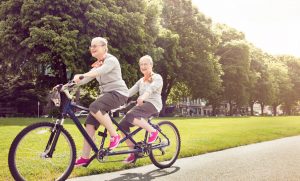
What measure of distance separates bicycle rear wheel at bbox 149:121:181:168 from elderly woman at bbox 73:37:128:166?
1419 millimetres

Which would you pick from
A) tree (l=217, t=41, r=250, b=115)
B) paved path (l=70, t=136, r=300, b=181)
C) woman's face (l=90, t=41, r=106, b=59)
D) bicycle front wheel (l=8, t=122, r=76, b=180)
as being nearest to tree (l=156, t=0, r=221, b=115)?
tree (l=217, t=41, r=250, b=115)

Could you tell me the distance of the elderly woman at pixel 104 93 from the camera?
6.05 metres

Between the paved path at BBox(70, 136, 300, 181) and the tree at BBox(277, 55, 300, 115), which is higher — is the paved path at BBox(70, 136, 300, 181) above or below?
below

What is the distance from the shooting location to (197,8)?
5175cm

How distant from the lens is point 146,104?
7.25 m

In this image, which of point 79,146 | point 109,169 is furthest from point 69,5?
point 109,169

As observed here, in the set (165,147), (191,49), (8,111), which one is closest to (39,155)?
(165,147)

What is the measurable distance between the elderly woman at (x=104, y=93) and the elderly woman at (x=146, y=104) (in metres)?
0.65

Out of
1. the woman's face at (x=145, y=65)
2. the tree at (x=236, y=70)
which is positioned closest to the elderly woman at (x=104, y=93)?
the woman's face at (x=145, y=65)

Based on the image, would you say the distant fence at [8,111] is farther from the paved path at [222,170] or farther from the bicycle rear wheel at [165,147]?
the bicycle rear wheel at [165,147]

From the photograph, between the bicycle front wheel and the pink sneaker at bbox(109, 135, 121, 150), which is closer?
the bicycle front wheel

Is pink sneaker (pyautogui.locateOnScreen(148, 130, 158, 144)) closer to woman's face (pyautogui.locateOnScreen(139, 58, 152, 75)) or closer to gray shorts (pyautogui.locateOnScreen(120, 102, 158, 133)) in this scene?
gray shorts (pyautogui.locateOnScreen(120, 102, 158, 133))

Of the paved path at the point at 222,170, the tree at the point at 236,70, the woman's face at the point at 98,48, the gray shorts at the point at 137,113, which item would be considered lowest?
the paved path at the point at 222,170

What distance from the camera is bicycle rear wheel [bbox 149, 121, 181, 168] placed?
756 centimetres
